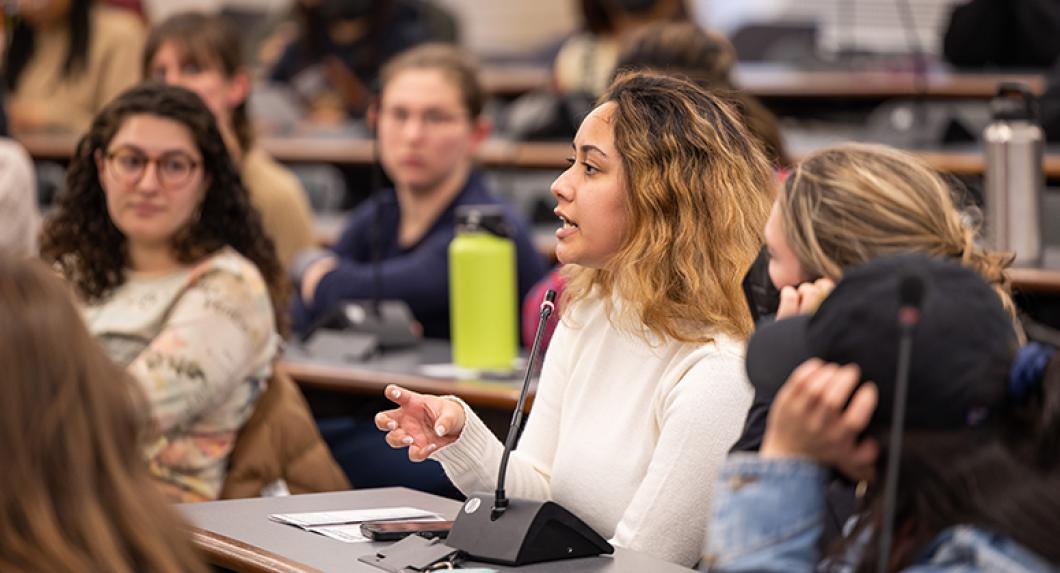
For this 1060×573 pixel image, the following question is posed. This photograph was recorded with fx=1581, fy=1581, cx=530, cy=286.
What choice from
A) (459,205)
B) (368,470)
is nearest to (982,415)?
(368,470)

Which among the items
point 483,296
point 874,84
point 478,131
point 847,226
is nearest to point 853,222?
point 847,226

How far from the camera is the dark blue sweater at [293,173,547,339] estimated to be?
11.7ft

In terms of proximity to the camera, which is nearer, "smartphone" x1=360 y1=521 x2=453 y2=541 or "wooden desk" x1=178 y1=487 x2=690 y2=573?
"wooden desk" x1=178 y1=487 x2=690 y2=573

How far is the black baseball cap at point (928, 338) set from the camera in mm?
1327

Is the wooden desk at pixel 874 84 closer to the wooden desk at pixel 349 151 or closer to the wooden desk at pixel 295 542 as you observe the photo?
the wooden desk at pixel 349 151

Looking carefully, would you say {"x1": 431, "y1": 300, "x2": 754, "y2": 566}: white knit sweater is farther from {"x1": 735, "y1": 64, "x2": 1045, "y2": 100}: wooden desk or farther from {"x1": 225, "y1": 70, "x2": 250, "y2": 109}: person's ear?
{"x1": 735, "y1": 64, "x2": 1045, "y2": 100}: wooden desk

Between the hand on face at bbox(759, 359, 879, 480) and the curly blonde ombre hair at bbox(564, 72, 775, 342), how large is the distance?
2.17 ft

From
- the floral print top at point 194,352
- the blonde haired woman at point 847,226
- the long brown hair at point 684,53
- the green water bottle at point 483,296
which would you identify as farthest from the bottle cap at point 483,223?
the blonde haired woman at point 847,226

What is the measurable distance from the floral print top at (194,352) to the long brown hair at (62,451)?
4.25ft

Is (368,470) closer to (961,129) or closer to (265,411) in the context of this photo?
(265,411)

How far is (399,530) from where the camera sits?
188 cm

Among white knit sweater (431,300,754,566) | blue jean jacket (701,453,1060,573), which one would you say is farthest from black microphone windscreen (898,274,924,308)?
white knit sweater (431,300,754,566)

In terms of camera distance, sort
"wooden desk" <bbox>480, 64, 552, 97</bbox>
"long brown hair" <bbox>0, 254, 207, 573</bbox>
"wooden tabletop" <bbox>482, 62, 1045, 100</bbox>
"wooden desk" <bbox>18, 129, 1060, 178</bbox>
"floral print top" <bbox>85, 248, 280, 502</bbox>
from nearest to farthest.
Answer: "long brown hair" <bbox>0, 254, 207, 573</bbox>
"floral print top" <bbox>85, 248, 280, 502</bbox>
"wooden desk" <bbox>18, 129, 1060, 178</bbox>
"wooden tabletop" <bbox>482, 62, 1045, 100</bbox>
"wooden desk" <bbox>480, 64, 552, 97</bbox>

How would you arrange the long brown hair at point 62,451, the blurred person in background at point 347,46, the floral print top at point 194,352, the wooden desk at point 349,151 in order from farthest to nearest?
the blurred person in background at point 347,46 → the wooden desk at point 349,151 → the floral print top at point 194,352 → the long brown hair at point 62,451
